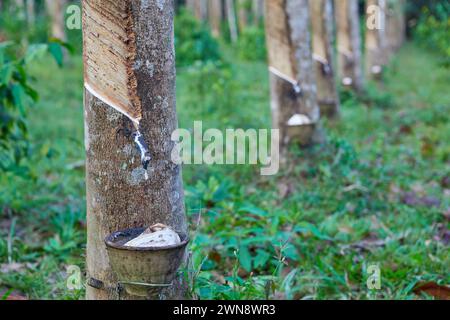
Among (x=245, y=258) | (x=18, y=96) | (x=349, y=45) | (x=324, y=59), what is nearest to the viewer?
(x=245, y=258)

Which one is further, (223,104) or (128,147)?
(223,104)

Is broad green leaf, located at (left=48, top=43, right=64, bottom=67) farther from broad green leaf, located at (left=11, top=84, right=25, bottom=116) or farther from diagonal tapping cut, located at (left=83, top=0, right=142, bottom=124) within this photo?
diagonal tapping cut, located at (left=83, top=0, right=142, bottom=124)

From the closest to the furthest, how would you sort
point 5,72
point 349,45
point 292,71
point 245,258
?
point 245,258, point 5,72, point 292,71, point 349,45

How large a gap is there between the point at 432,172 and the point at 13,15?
1184cm

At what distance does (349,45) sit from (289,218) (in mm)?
5878

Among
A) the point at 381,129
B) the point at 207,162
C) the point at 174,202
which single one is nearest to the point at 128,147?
the point at 174,202

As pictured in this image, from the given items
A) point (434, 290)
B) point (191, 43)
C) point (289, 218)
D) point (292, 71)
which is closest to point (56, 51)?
point (289, 218)

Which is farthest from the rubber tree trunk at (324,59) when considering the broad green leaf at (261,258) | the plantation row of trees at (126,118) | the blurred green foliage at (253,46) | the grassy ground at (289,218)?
the blurred green foliage at (253,46)

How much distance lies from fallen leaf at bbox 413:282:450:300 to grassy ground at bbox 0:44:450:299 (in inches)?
2.7

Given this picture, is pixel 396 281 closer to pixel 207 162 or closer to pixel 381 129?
pixel 207 162

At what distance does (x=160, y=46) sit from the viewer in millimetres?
2027

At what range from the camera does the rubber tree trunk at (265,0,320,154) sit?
456cm

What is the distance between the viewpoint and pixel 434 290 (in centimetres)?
282

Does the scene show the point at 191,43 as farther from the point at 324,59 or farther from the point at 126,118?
the point at 126,118
